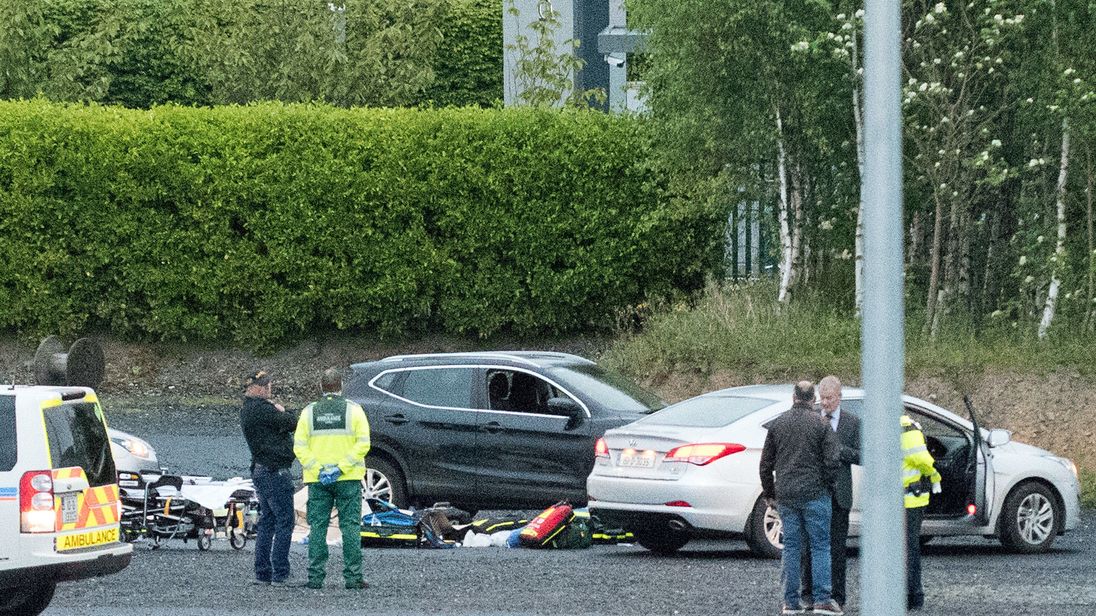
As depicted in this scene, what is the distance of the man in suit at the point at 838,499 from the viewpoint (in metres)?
12.2

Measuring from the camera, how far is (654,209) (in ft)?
80.2

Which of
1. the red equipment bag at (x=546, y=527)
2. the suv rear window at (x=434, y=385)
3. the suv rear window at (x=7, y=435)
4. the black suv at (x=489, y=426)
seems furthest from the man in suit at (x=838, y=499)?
the suv rear window at (x=434, y=385)

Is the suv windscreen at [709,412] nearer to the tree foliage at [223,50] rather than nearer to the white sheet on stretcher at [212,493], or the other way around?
the white sheet on stretcher at [212,493]

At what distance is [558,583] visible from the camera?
13.4 m

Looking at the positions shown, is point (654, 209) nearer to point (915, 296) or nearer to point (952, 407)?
point (915, 296)

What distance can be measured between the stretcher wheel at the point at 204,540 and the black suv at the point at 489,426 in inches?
71.6

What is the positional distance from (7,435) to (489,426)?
654 centimetres

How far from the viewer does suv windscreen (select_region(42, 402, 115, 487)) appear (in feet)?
36.8

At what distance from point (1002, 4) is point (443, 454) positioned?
8.47 m

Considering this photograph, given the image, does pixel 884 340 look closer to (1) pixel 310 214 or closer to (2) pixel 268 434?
(2) pixel 268 434

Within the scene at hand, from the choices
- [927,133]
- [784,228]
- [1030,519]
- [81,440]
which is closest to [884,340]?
[81,440]

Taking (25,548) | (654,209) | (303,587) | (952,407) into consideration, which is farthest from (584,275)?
(25,548)

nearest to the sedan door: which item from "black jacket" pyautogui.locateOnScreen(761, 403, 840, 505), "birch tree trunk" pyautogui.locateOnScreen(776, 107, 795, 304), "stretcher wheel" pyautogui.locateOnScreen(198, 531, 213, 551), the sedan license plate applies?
the sedan license plate

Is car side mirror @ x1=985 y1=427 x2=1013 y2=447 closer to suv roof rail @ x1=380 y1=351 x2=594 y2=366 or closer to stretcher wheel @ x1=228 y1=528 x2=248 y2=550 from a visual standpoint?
suv roof rail @ x1=380 y1=351 x2=594 y2=366
